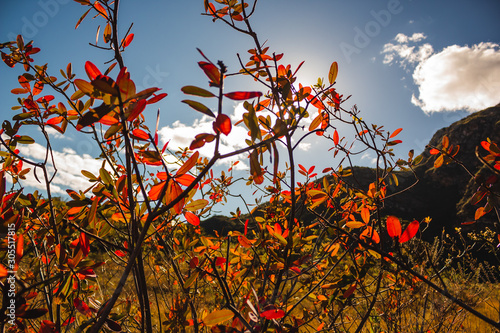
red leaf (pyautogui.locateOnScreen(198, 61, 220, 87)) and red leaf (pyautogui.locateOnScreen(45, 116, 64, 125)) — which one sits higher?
red leaf (pyautogui.locateOnScreen(45, 116, 64, 125))

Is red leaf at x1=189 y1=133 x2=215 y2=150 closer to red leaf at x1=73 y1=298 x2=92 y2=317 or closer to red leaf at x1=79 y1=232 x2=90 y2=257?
red leaf at x1=79 y1=232 x2=90 y2=257

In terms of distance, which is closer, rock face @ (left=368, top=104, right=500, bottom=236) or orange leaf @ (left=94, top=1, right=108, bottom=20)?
orange leaf @ (left=94, top=1, right=108, bottom=20)

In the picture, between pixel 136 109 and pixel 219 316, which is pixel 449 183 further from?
pixel 136 109

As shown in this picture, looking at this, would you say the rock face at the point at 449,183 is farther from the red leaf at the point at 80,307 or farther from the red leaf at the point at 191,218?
the red leaf at the point at 80,307

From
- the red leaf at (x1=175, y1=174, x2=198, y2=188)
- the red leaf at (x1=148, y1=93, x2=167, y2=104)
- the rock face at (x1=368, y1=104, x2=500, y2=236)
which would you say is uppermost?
the red leaf at (x1=148, y1=93, x2=167, y2=104)

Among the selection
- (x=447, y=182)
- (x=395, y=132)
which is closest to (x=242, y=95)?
(x=395, y=132)

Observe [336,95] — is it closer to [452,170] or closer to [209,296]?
[209,296]

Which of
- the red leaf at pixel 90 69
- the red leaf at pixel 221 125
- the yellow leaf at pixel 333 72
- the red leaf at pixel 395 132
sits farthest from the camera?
the red leaf at pixel 395 132

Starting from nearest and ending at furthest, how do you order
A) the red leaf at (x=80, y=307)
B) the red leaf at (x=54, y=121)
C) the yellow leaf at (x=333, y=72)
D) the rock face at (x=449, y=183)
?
the red leaf at (x=80, y=307) < the red leaf at (x=54, y=121) < the yellow leaf at (x=333, y=72) < the rock face at (x=449, y=183)

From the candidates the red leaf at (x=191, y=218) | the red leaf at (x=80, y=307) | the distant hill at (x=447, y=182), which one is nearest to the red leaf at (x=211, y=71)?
the red leaf at (x=191, y=218)

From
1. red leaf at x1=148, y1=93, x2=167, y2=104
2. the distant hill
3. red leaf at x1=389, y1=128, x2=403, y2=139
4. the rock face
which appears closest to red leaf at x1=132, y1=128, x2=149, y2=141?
red leaf at x1=148, y1=93, x2=167, y2=104

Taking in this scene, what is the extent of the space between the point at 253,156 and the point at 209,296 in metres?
4.90

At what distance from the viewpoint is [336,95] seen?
1737 mm

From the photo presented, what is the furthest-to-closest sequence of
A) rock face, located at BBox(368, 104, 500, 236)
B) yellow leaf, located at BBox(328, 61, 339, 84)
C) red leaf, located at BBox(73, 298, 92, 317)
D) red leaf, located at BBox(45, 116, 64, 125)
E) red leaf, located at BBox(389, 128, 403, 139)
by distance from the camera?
rock face, located at BBox(368, 104, 500, 236) → red leaf, located at BBox(389, 128, 403, 139) → yellow leaf, located at BBox(328, 61, 339, 84) → red leaf, located at BBox(45, 116, 64, 125) → red leaf, located at BBox(73, 298, 92, 317)
